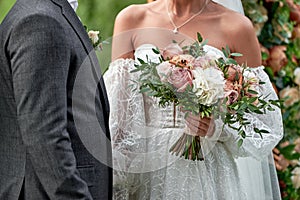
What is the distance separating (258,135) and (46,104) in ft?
3.80

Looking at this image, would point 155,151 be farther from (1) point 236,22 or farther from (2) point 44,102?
(2) point 44,102

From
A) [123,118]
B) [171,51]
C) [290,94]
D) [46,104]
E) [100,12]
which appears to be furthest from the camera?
[290,94]

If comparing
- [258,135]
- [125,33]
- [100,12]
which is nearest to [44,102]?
[125,33]

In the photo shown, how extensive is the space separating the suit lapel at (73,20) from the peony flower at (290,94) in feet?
8.49

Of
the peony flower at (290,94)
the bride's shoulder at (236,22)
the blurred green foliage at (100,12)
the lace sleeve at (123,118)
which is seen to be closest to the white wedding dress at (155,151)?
the lace sleeve at (123,118)

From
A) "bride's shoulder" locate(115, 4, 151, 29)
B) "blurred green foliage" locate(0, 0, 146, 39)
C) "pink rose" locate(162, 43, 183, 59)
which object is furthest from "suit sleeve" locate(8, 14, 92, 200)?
"blurred green foliage" locate(0, 0, 146, 39)

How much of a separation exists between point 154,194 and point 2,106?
33.9 inches

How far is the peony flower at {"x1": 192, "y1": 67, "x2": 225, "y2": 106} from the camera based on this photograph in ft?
Answer: 8.68

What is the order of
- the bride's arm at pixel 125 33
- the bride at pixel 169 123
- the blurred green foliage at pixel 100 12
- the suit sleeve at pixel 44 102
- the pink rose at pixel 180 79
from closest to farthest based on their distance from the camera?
the suit sleeve at pixel 44 102 → the pink rose at pixel 180 79 → the bride at pixel 169 123 → the bride's arm at pixel 125 33 → the blurred green foliage at pixel 100 12

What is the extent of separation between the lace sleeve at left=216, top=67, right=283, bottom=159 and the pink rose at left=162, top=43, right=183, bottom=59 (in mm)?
383

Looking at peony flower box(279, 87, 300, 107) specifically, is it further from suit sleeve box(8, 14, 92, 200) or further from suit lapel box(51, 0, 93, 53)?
suit sleeve box(8, 14, 92, 200)

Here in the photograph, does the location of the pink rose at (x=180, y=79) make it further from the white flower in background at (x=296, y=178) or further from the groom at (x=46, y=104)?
the white flower in background at (x=296, y=178)

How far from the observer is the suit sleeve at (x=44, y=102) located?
216cm

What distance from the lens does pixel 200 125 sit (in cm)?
277
